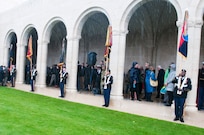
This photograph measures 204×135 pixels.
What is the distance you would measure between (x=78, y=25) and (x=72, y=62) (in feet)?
5.76

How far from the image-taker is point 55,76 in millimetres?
17750

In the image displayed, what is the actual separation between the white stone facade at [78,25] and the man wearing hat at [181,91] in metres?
0.37

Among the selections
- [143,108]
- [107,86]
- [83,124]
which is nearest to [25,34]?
[107,86]

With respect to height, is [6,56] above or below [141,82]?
above

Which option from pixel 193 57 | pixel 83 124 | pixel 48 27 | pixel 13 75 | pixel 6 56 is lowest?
pixel 83 124

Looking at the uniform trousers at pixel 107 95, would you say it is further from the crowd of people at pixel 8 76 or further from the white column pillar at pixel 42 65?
the crowd of people at pixel 8 76

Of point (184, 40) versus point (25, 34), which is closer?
point (184, 40)

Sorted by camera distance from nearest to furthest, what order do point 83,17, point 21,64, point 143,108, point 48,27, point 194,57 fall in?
point 194,57
point 143,108
point 83,17
point 48,27
point 21,64

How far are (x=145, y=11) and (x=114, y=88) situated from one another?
191 inches

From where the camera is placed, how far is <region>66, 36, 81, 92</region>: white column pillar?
1325 centimetres

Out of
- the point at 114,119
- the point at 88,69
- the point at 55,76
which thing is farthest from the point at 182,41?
the point at 55,76

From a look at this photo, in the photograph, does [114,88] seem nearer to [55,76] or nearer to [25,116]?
[25,116]

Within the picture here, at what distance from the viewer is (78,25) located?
1328 centimetres

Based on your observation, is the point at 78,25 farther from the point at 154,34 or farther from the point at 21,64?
the point at 21,64
